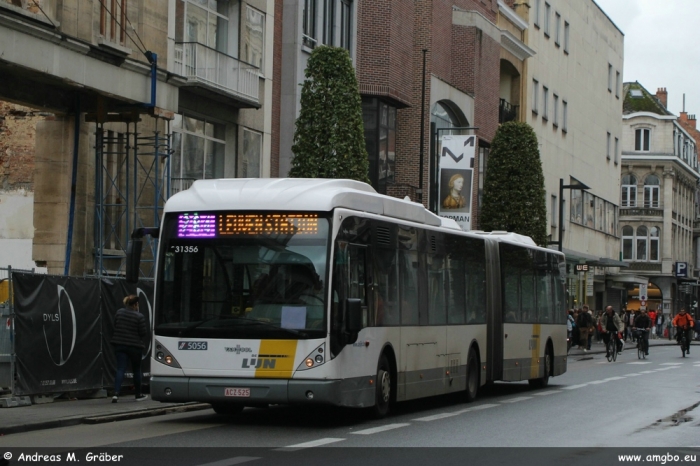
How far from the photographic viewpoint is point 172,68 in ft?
90.4

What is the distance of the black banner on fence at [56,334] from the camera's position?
58.5 ft

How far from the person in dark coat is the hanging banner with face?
70.7 feet

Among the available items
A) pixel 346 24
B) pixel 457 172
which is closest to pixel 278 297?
pixel 346 24

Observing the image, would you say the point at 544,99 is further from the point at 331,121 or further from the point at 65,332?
the point at 65,332

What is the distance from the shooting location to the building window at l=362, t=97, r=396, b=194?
38406 mm

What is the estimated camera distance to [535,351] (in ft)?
82.9

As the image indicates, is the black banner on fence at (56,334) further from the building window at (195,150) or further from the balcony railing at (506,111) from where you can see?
the balcony railing at (506,111)

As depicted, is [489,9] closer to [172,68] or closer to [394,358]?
[172,68]

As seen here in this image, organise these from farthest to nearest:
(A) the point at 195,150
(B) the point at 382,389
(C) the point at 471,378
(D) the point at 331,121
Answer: (A) the point at 195,150, (D) the point at 331,121, (C) the point at 471,378, (B) the point at 382,389

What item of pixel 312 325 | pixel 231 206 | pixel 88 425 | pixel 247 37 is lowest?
pixel 88 425

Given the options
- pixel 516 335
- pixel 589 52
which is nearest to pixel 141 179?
pixel 516 335

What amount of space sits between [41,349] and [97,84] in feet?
22.7

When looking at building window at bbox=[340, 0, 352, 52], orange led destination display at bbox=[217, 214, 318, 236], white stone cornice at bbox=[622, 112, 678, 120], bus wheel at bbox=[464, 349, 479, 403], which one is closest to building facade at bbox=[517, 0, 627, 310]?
building window at bbox=[340, 0, 352, 52]

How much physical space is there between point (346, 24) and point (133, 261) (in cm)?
2353
